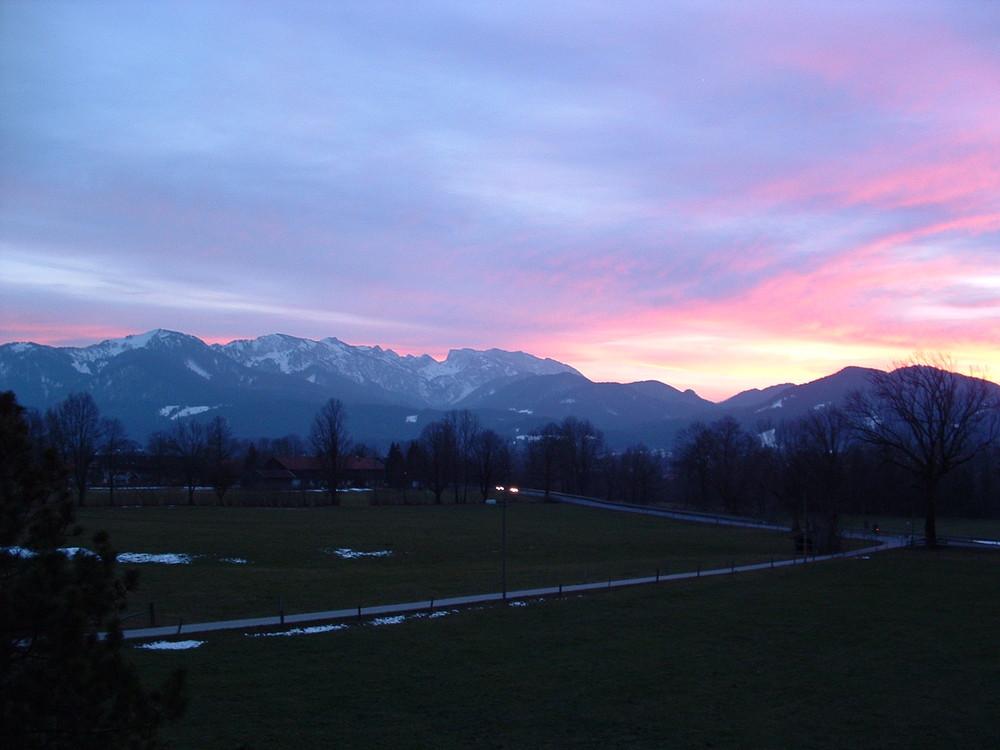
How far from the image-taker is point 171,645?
2080 cm

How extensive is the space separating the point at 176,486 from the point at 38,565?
132 metres

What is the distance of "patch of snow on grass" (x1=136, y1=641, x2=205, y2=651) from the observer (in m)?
20.4

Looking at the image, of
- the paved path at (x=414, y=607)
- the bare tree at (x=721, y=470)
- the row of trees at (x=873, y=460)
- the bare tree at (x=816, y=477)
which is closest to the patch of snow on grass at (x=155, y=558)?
the paved path at (x=414, y=607)

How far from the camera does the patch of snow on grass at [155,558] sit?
41188 millimetres

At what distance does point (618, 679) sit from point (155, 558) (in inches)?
1296

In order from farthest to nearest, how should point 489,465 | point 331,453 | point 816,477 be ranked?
point 489,465 → point 331,453 → point 816,477

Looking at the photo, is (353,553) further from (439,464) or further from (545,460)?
(545,460)

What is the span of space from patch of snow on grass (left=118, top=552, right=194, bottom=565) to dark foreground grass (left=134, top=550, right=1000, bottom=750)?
22.4 m

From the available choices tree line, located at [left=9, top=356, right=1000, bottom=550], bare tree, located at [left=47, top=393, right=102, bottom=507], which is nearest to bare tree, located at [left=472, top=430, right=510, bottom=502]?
tree line, located at [left=9, top=356, right=1000, bottom=550]

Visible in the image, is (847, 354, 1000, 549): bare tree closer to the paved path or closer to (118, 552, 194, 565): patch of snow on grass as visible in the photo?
the paved path

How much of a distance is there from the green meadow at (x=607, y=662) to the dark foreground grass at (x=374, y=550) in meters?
0.39

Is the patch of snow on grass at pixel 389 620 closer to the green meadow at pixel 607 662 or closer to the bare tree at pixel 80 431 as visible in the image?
the green meadow at pixel 607 662

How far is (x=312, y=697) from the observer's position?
16.3 metres

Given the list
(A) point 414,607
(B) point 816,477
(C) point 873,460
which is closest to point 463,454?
(C) point 873,460
